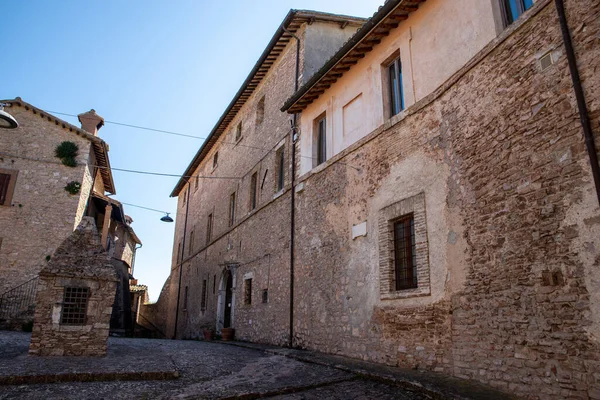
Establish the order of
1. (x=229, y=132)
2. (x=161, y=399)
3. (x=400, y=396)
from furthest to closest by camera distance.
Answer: (x=229, y=132), (x=400, y=396), (x=161, y=399)

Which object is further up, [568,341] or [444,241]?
[444,241]

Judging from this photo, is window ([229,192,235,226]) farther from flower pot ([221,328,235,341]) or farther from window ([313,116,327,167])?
window ([313,116,327,167])

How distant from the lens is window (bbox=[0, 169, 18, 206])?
15.2 m

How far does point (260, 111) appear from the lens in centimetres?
1502

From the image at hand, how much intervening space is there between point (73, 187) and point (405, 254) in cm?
1350

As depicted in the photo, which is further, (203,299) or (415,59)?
(203,299)

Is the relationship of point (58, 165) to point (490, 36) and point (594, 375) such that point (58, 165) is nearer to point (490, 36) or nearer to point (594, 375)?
point (490, 36)

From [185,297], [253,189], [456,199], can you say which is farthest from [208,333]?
[456,199]

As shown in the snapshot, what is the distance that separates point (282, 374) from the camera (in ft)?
21.0

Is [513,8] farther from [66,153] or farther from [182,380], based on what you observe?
[66,153]

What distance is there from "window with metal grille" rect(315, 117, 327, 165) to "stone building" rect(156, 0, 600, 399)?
1.9 inches

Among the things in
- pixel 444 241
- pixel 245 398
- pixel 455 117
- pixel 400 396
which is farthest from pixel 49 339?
pixel 455 117

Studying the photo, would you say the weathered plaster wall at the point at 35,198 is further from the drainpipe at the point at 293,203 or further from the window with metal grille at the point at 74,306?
the drainpipe at the point at 293,203

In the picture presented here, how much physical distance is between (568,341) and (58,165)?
662 inches
